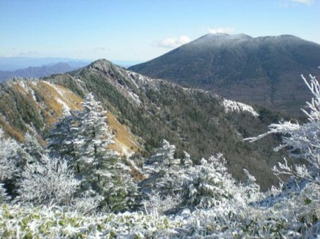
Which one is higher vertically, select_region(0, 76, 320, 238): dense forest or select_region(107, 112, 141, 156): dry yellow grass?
select_region(0, 76, 320, 238): dense forest

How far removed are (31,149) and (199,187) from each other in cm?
2994

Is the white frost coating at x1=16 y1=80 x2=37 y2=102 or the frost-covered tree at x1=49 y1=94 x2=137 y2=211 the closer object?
the frost-covered tree at x1=49 y1=94 x2=137 y2=211

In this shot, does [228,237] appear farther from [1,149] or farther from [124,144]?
[124,144]

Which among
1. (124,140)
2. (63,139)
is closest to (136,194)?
(63,139)

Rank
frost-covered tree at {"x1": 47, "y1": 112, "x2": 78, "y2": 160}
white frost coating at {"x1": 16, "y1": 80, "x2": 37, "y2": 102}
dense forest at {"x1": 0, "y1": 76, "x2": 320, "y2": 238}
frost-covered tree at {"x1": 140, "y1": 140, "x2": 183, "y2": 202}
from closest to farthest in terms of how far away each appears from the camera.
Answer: dense forest at {"x1": 0, "y1": 76, "x2": 320, "y2": 238}, frost-covered tree at {"x1": 47, "y1": 112, "x2": 78, "y2": 160}, frost-covered tree at {"x1": 140, "y1": 140, "x2": 183, "y2": 202}, white frost coating at {"x1": 16, "y1": 80, "x2": 37, "y2": 102}

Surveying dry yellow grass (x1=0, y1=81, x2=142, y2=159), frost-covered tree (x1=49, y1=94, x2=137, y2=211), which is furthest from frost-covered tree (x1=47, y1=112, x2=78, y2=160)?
dry yellow grass (x1=0, y1=81, x2=142, y2=159)

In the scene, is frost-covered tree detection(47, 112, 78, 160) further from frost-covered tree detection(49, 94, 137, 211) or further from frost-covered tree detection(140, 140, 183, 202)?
frost-covered tree detection(140, 140, 183, 202)

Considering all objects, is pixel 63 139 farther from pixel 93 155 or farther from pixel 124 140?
pixel 124 140

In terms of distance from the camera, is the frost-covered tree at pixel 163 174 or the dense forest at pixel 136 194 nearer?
the dense forest at pixel 136 194

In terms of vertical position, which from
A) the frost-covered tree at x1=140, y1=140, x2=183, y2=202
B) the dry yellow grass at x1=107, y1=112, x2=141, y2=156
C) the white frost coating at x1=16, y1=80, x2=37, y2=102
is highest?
the white frost coating at x1=16, y1=80, x2=37, y2=102

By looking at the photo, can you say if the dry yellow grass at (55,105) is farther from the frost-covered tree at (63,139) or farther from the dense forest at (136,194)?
the frost-covered tree at (63,139)

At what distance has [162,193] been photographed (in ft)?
139

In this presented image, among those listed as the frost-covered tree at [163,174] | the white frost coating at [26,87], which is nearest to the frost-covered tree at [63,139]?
the frost-covered tree at [163,174]

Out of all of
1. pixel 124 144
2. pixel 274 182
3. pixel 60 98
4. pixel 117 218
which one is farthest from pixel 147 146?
pixel 117 218
